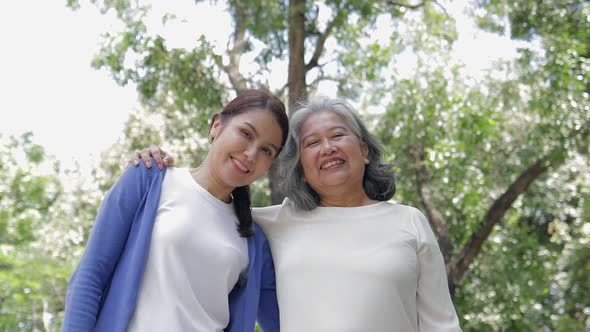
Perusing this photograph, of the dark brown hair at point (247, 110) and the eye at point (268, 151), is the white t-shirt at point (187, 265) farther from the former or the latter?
the eye at point (268, 151)

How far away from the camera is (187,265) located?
1939 millimetres

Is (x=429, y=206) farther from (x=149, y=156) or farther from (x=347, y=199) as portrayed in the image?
(x=149, y=156)

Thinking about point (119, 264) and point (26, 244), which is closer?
point (119, 264)

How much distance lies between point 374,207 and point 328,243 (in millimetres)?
250

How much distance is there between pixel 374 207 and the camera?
2.35 meters

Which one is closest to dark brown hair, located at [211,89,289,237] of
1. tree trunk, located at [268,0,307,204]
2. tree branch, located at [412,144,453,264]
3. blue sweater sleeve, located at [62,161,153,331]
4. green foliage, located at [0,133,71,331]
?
blue sweater sleeve, located at [62,161,153,331]

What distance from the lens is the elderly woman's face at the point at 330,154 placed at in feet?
7.50

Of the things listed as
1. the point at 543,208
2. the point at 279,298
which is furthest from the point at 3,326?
the point at 543,208

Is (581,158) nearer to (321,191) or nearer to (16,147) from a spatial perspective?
(321,191)

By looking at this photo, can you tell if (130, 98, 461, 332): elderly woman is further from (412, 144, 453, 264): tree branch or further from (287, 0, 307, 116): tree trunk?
(412, 144, 453, 264): tree branch

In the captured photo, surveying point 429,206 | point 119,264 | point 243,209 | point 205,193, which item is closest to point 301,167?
point 243,209

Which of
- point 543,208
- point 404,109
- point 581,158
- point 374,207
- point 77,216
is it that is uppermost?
point 374,207

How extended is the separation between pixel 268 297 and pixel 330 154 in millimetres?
600

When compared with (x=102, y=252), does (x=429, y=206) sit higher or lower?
lower
